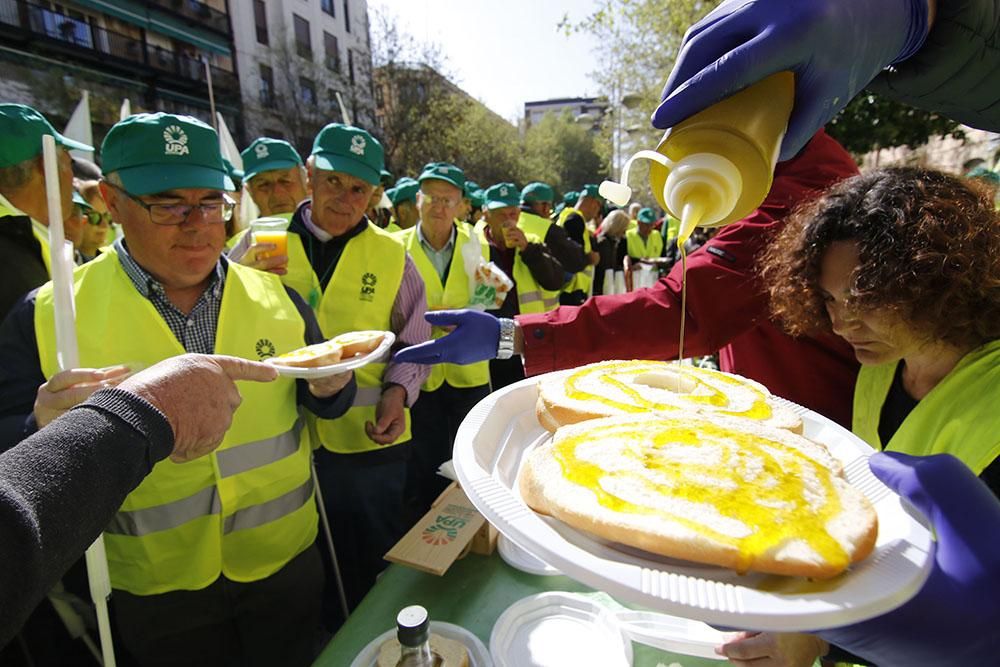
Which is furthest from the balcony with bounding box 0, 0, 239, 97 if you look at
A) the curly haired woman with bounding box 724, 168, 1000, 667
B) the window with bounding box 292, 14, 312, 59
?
the curly haired woman with bounding box 724, 168, 1000, 667

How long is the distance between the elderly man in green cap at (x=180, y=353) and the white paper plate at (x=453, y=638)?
0.70 meters

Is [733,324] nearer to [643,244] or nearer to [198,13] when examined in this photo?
[643,244]

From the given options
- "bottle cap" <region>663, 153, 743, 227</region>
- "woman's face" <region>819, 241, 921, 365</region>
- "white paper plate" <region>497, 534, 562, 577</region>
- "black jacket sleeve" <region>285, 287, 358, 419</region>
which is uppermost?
"bottle cap" <region>663, 153, 743, 227</region>

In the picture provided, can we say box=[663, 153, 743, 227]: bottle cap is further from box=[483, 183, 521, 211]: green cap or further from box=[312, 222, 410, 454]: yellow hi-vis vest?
box=[483, 183, 521, 211]: green cap

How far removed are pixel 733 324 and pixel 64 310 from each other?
233 centimetres

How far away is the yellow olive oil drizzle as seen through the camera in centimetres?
86

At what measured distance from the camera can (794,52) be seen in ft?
4.14

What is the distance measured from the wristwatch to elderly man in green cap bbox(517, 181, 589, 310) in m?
3.87

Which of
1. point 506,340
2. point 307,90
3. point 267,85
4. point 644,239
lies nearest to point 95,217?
point 506,340

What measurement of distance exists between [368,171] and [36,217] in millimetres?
1787

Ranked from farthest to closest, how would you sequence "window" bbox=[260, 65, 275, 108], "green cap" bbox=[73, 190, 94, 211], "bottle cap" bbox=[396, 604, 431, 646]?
"window" bbox=[260, 65, 275, 108] < "green cap" bbox=[73, 190, 94, 211] < "bottle cap" bbox=[396, 604, 431, 646]

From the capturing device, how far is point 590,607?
Answer: 1.66m

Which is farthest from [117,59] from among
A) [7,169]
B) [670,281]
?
[670,281]

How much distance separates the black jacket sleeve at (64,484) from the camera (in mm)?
799
